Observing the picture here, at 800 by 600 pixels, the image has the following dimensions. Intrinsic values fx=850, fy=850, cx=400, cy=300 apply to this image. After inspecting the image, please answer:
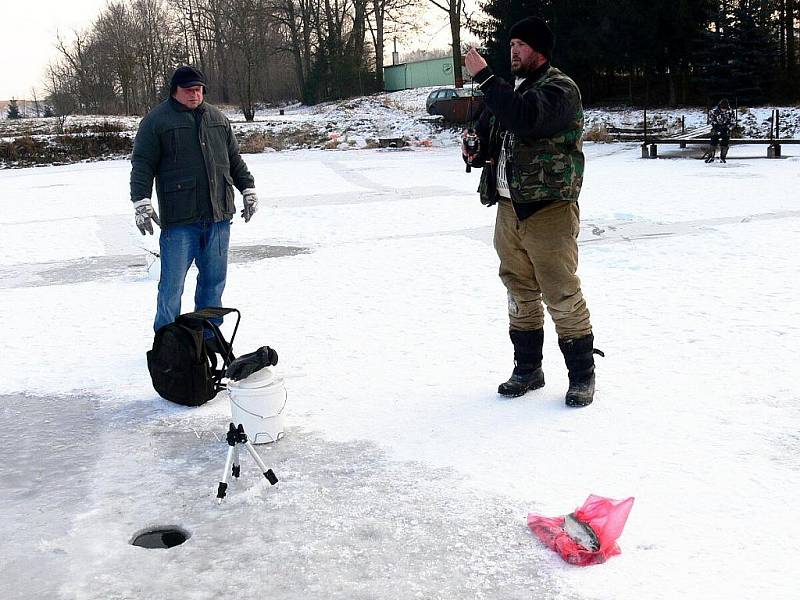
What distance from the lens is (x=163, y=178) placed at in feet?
16.1

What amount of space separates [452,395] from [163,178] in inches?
81.8

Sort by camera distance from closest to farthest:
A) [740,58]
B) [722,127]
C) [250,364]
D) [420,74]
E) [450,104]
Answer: [250,364], [722,127], [740,58], [450,104], [420,74]

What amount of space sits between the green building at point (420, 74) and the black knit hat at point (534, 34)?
149ft

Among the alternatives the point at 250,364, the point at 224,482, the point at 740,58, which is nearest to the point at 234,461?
the point at 224,482

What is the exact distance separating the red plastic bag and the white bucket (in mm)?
1445

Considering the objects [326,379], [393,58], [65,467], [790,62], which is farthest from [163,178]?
[393,58]

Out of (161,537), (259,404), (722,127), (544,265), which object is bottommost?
(161,537)

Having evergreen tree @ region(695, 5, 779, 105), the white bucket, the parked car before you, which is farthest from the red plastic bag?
evergreen tree @ region(695, 5, 779, 105)

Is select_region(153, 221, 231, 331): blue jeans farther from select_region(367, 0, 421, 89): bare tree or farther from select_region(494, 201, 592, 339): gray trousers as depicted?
select_region(367, 0, 421, 89): bare tree

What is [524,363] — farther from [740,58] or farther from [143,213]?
[740,58]

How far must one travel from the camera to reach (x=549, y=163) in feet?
13.0

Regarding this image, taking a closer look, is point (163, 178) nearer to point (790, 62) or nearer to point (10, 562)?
point (10, 562)

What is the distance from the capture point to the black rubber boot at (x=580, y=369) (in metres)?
4.24

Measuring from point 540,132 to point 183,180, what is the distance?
2136 mm
